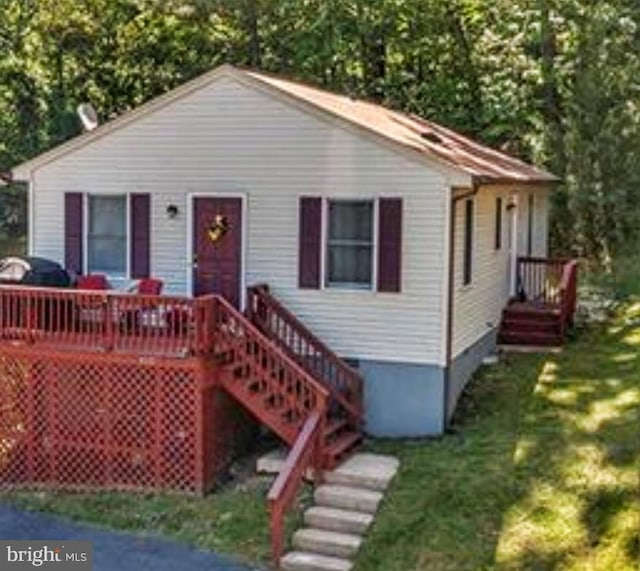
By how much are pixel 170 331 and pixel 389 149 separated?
12.5ft

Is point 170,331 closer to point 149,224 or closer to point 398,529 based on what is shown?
point 149,224

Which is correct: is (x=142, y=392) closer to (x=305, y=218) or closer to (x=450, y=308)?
(x=305, y=218)

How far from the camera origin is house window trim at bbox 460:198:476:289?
Result: 14.3 m

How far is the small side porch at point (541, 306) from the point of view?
56.3 feet

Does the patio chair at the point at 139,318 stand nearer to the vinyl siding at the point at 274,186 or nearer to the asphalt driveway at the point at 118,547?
the vinyl siding at the point at 274,186

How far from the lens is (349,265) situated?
45.6 feet

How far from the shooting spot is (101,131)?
49.9ft

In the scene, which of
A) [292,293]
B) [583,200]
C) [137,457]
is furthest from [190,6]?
[137,457]

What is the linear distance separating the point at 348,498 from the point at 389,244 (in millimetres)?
3644

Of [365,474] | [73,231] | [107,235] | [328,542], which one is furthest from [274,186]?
[328,542]

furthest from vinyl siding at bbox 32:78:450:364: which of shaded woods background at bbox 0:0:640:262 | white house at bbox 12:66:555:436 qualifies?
shaded woods background at bbox 0:0:640:262

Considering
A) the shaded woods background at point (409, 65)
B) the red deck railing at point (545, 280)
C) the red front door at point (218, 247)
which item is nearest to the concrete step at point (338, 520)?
the red front door at point (218, 247)

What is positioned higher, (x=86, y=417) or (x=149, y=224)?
(x=149, y=224)

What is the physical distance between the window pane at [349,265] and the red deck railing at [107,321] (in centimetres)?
213
